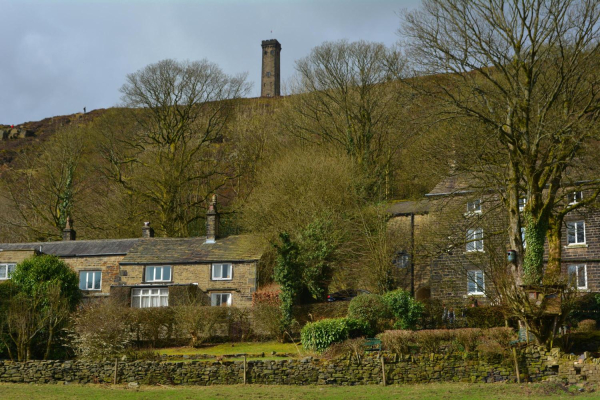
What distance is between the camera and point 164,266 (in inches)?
1575

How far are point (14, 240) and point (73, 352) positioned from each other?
2946 centimetres

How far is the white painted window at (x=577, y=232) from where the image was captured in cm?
3559

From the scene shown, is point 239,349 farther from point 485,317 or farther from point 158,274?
point 158,274

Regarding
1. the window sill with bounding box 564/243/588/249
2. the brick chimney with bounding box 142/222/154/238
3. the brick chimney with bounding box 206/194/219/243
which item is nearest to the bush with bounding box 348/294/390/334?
the window sill with bounding box 564/243/588/249

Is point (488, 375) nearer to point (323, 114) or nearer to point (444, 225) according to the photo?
point (444, 225)


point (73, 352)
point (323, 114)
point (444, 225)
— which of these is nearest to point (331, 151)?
point (323, 114)

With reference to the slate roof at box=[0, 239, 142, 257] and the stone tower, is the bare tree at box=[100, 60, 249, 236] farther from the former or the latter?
the stone tower

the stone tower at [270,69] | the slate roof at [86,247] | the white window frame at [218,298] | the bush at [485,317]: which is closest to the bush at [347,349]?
the bush at [485,317]

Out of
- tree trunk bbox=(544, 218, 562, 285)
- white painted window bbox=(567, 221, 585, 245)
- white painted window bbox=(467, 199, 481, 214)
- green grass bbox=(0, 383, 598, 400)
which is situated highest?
white painted window bbox=(467, 199, 481, 214)

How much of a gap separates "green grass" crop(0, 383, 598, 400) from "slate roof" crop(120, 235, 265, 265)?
16.3 metres

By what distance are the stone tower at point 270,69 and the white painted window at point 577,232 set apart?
98.8m

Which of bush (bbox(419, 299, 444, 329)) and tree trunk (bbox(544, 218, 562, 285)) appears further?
bush (bbox(419, 299, 444, 329))

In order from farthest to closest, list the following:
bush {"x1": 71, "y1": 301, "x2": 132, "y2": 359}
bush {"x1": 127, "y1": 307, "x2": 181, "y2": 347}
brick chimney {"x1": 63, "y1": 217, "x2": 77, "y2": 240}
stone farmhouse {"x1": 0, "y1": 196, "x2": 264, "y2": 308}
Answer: brick chimney {"x1": 63, "y1": 217, "x2": 77, "y2": 240} → stone farmhouse {"x1": 0, "y1": 196, "x2": 264, "y2": 308} → bush {"x1": 127, "y1": 307, "x2": 181, "y2": 347} → bush {"x1": 71, "y1": 301, "x2": 132, "y2": 359}

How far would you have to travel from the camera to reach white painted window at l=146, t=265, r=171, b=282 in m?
40.0
